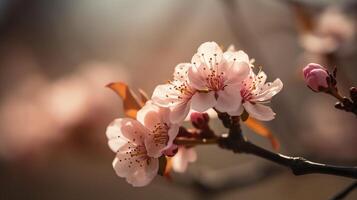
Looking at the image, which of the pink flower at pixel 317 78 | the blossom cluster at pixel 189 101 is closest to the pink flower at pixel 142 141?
the blossom cluster at pixel 189 101

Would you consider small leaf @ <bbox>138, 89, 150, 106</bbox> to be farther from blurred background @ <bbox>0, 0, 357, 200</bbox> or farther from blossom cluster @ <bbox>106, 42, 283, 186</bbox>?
blurred background @ <bbox>0, 0, 357, 200</bbox>

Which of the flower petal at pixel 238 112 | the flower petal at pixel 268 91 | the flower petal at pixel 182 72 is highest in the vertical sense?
the flower petal at pixel 182 72

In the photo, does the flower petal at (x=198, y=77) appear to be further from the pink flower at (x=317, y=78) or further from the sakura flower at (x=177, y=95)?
the pink flower at (x=317, y=78)

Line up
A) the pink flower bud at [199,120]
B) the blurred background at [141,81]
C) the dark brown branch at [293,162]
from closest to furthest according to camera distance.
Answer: the dark brown branch at [293,162] < the pink flower bud at [199,120] < the blurred background at [141,81]

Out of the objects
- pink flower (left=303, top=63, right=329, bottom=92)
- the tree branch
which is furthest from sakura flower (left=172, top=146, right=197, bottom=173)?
pink flower (left=303, top=63, right=329, bottom=92)

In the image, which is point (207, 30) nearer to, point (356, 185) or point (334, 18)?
point (334, 18)

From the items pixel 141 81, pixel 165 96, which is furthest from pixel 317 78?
pixel 141 81

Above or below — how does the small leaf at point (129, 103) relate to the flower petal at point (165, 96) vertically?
below
